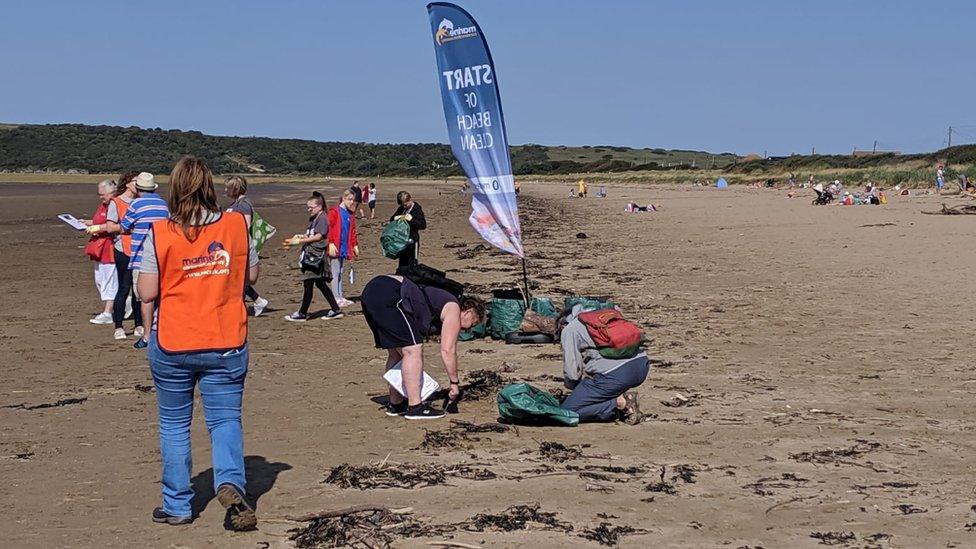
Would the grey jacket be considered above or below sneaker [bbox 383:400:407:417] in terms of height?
above

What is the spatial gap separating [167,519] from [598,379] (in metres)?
3.23

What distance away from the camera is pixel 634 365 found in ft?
25.9

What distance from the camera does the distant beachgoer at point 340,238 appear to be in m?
13.7

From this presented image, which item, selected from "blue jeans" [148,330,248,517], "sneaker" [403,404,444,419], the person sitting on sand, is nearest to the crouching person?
the person sitting on sand

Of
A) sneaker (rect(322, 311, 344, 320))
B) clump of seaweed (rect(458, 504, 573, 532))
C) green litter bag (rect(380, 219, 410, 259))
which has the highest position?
green litter bag (rect(380, 219, 410, 259))

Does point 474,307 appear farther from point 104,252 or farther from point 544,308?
point 104,252

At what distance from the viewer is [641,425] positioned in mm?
7863

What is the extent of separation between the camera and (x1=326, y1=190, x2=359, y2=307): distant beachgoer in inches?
539

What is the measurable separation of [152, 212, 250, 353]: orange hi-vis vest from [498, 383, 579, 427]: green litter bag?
2588 millimetres

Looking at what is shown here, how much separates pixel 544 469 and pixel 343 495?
124 cm

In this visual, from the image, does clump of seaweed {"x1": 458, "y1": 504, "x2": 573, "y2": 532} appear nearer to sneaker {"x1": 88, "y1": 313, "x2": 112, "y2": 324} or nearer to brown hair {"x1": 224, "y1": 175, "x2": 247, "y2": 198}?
brown hair {"x1": 224, "y1": 175, "x2": 247, "y2": 198}

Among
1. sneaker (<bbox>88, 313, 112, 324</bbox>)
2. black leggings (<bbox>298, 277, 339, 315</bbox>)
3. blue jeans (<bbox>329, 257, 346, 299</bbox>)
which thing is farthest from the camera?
blue jeans (<bbox>329, 257, 346, 299</bbox>)

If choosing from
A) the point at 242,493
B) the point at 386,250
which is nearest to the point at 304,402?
the point at 386,250

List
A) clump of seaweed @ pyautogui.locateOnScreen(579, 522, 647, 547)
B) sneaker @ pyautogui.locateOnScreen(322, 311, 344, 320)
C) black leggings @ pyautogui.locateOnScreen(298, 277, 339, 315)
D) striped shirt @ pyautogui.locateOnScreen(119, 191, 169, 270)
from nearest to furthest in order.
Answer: clump of seaweed @ pyautogui.locateOnScreen(579, 522, 647, 547)
striped shirt @ pyautogui.locateOnScreen(119, 191, 169, 270)
black leggings @ pyautogui.locateOnScreen(298, 277, 339, 315)
sneaker @ pyautogui.locateOnScreen(322, 311, 344, 320)
